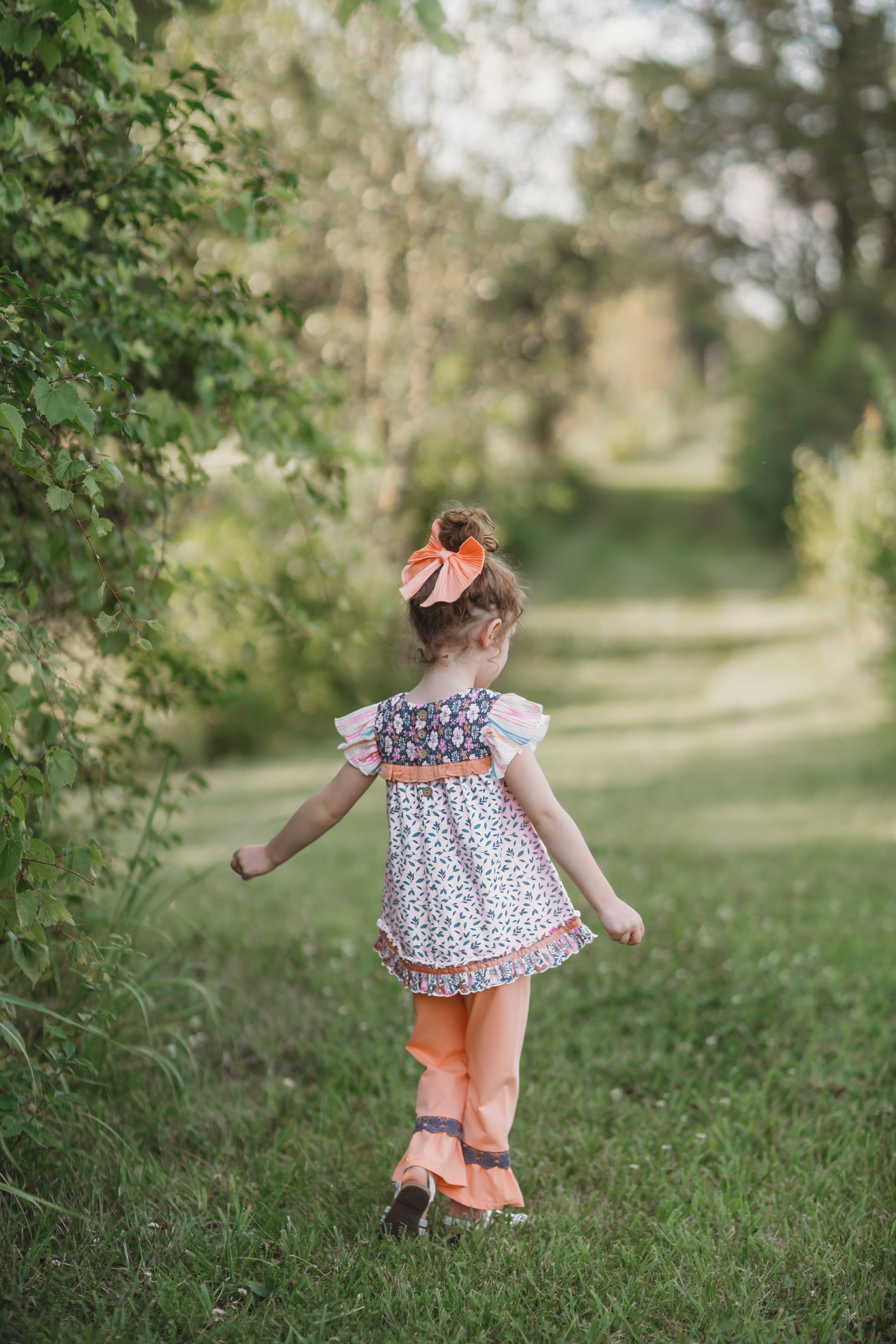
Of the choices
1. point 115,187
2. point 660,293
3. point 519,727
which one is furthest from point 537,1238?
point 660,293

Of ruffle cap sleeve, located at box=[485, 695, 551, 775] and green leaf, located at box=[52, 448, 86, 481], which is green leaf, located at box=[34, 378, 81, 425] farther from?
ruffle cap sleeve, located at box=[485, 695, 551, 775]

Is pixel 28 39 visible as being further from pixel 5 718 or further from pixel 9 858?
pixel 9 858

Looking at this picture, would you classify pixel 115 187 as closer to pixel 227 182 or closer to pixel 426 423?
pixel 227 182

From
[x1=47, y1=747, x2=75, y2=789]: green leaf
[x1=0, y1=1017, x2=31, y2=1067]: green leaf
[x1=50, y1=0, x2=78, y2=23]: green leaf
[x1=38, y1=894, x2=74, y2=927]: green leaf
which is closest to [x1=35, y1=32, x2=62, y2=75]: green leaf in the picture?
[x1=50, y1=0, x2=78, y2=23]: green leaf

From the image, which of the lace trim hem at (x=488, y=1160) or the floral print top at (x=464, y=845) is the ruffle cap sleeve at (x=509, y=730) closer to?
the floral print top at (x=464, y=845)

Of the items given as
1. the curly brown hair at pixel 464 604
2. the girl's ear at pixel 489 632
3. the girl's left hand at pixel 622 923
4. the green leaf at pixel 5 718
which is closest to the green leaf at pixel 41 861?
the green leaf at pixel 5 718

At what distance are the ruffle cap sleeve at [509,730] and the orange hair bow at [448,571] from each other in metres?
0.25

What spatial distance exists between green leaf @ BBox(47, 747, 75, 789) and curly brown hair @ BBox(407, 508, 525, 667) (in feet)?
2.50

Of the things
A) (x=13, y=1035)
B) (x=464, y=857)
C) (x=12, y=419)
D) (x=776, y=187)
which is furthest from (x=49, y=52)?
(x=776, y=187)

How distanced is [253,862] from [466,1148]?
2.57ft

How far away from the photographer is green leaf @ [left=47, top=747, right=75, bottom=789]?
1.96 metres

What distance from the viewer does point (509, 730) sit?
2205 millimetres

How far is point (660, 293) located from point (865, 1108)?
3337 centimetres

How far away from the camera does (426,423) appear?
12.6 metres
